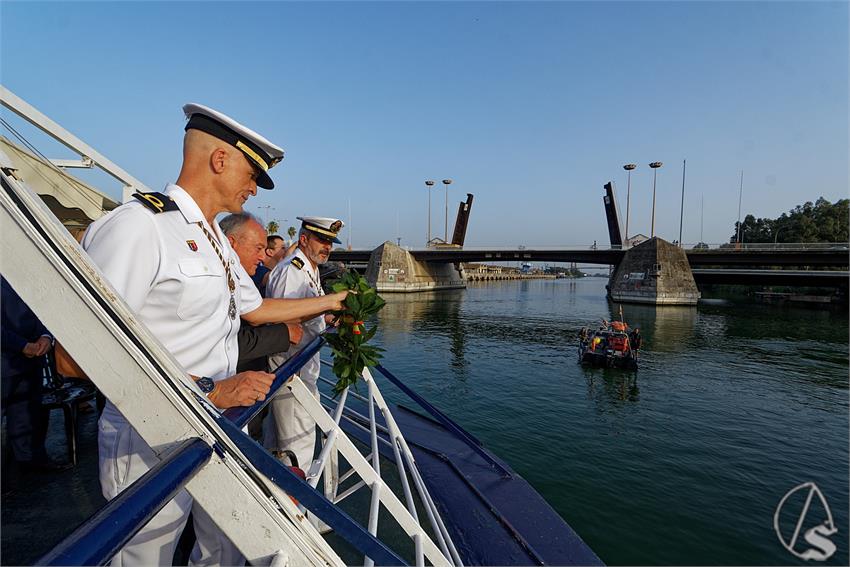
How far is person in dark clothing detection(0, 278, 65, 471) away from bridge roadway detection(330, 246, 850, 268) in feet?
180

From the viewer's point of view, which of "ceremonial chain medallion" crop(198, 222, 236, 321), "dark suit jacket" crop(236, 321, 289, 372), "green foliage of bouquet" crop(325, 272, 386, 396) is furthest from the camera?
"green foliage of bouquet" crop(325, 272, 386, 396)

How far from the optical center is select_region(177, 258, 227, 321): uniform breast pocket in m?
1.55

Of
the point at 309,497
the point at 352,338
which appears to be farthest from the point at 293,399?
the point at 309,497

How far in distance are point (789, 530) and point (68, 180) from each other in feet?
64.6

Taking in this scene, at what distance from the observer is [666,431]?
37.3 feet

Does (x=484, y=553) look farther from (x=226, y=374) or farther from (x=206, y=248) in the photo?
(x=206, y=248)

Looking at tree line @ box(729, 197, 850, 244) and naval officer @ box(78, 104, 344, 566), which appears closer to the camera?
naval officer @ box(78, 104, 344, 566)

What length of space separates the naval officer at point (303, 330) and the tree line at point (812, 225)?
9705 centimetres

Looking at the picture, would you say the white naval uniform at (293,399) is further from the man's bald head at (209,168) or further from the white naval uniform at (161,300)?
the man's bald head at (209,168)

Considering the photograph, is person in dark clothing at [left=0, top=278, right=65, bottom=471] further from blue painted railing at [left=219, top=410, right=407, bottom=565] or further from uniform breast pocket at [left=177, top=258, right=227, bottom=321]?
blue painted railing at [left=219, top=410, right=407, bottom=565]

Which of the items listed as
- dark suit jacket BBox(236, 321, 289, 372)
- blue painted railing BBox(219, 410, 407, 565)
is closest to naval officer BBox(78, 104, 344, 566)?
blue painted railing BBox(219, 410, 407, 565)

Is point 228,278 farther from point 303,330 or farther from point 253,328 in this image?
point 303,330

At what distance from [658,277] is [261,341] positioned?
51.8 m

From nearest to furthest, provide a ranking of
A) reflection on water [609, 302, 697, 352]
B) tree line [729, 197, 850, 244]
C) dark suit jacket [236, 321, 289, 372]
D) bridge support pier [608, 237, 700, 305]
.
→ dark suit jacket [236, 321, 289, 372] → reflection on water [609, 302, 697, 352] → bridge support pier [608, 237, 700, 305] → tree line [729, 197, 850, 244]
